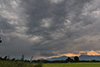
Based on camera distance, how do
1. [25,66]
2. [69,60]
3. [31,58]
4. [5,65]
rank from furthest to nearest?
[69,60] < [31,58] < [25,66] < [5,65]

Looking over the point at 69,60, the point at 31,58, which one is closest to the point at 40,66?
the point at 31,58

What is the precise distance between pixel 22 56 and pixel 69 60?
618 feet

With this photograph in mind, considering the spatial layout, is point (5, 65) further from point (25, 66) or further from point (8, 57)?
point (8, 57)

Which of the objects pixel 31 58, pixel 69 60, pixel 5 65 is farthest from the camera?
pixel 69 60

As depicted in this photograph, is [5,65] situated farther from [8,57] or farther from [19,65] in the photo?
[8,57]

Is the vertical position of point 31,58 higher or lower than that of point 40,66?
higher

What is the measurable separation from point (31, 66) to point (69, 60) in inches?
7466

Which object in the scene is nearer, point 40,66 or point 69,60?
point 40,66

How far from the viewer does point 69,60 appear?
196250 millimetres

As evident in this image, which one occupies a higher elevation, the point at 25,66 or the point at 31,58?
the point at 31,58

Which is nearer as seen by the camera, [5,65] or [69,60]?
[5,65]

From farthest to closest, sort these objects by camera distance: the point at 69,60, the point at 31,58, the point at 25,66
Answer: the point at 69,60 < the point at 31,58 < the point at 25,66

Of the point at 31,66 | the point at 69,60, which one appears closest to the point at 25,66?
the point at 31,66

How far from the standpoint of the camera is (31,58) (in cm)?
1546
